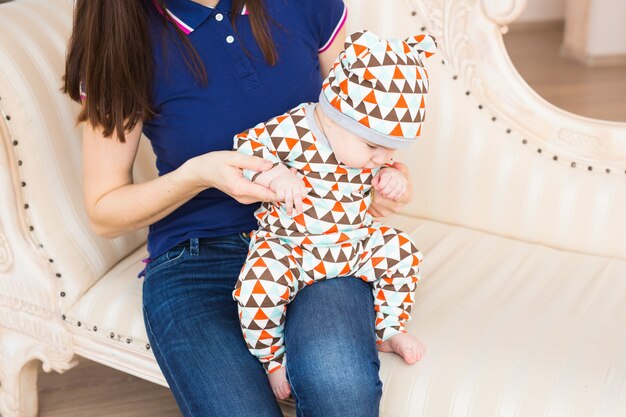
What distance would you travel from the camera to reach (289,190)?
1322 millimetres

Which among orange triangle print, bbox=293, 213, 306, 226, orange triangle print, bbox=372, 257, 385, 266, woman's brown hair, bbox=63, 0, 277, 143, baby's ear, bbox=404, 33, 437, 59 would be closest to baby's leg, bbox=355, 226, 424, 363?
orange triangle print, bbox=372, 257, 385, 266

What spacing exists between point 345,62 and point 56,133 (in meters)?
0.77

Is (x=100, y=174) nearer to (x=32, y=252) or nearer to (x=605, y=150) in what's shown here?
(x=32, y=252)

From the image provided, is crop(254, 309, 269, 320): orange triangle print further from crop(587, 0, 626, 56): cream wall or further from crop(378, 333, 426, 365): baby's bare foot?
crop(587, 0, 626, 56): cream wall

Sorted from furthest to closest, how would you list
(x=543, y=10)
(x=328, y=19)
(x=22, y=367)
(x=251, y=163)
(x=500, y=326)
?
(x=543, y=10)
(x=22, y=367)
(x=328, y=19)
(x=500, y=326)
(x=251, y=163)

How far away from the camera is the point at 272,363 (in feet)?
4.56

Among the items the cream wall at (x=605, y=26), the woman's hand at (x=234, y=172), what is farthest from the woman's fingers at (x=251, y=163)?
the cream wall at (x=605, y=26)

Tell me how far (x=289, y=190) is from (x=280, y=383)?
35 cm

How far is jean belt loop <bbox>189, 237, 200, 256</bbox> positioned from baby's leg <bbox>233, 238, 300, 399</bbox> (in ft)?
0.55

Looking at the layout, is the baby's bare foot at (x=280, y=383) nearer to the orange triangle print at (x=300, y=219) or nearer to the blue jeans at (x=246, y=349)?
the blue jeans at (x=246, y=349)

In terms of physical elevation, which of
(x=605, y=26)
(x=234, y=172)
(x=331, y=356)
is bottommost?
(x=605, y=26)

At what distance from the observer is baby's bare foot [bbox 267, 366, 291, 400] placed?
139cm

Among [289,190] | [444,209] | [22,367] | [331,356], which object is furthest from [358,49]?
[22,367]

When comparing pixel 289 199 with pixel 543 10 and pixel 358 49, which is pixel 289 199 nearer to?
pixel 358 49
